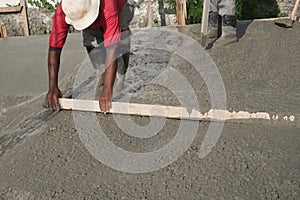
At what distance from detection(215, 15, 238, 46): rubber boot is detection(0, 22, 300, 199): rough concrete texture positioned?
15.4 inches

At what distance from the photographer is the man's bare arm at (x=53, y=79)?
2.57 metres

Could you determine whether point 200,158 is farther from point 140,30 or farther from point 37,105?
point 140,30

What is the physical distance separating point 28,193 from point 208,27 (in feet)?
10.5

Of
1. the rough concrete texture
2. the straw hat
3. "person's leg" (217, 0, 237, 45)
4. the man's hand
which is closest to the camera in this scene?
the rough concrete texture

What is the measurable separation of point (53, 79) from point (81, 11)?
624 millimetres

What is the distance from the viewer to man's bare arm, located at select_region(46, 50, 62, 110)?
2.57 metres

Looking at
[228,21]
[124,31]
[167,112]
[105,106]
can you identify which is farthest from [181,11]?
[105,106]

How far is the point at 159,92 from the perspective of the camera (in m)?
3.13

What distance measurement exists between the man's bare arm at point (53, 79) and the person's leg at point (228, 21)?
223 cm

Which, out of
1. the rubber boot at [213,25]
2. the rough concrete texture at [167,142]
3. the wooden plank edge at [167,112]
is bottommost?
the rough concrete texture at [167,142]

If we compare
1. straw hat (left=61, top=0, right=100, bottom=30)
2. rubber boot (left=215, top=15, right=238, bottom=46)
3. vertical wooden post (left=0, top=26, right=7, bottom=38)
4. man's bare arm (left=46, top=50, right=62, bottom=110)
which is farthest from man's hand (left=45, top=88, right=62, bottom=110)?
vertical wooden post (left=0, top=26, right=7, bottom=38)

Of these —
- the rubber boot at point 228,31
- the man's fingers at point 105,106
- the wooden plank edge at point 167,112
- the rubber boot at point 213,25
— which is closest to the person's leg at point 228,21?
the rubber boot at point 228,31

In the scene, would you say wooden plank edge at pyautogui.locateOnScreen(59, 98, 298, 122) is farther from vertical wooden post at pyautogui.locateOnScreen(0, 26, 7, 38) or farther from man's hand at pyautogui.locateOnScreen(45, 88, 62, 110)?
vertical wooden post at pyautogui.locateOnScreen(0, 26, 7, 38)

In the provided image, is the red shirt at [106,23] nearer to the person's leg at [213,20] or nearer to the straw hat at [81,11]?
the straw hat at [81,11]
